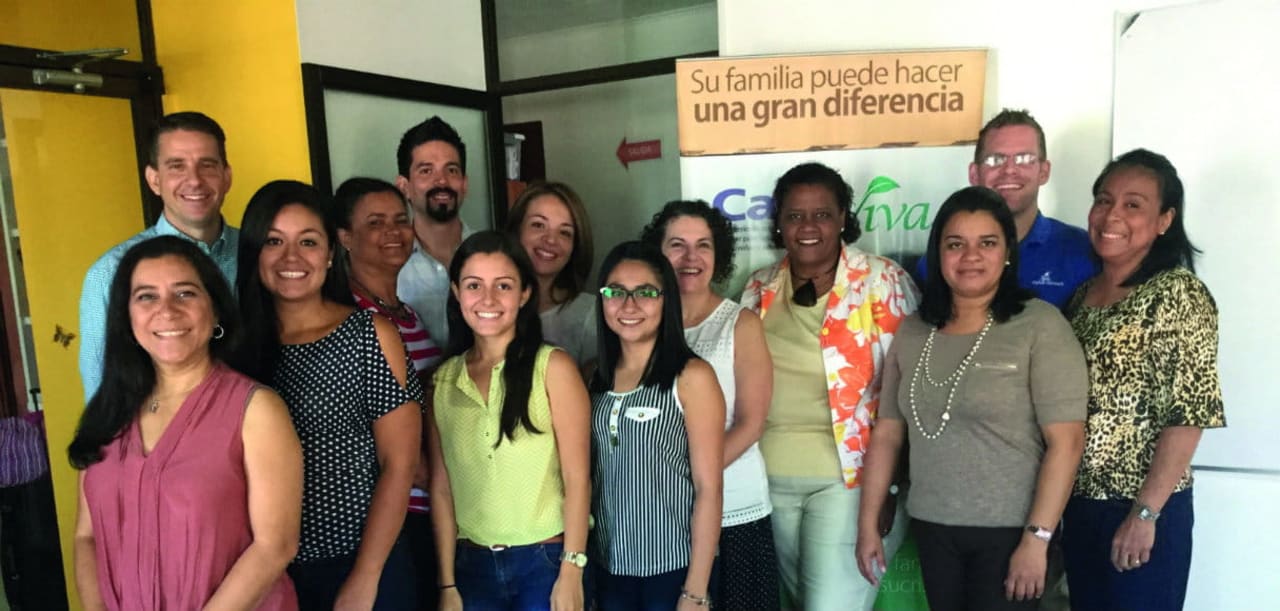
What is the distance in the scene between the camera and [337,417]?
1.72 m

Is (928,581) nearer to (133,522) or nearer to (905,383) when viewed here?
(905,383)

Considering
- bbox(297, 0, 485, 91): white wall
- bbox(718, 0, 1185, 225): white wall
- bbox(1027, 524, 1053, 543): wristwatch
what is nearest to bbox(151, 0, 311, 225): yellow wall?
bbox(297, 0, 485, 91): white wall

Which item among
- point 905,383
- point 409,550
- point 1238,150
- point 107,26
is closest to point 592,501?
point 409,550

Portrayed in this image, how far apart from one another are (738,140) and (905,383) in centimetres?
123

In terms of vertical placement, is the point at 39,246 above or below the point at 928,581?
above

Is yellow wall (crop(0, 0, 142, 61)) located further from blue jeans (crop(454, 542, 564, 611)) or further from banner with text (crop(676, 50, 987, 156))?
blue jeans (crop(454, 542, 564, 611))

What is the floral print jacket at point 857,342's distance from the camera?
234 centimetres

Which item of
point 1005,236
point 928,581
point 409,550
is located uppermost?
point 1005,236

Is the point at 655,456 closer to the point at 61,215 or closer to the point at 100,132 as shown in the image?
the point at 61,215

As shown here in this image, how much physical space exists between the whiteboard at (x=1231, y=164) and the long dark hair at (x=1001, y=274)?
1.05 metres

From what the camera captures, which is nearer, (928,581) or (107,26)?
(928,581)

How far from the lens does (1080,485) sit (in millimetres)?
2031

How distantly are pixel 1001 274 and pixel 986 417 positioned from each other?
1.19 feet

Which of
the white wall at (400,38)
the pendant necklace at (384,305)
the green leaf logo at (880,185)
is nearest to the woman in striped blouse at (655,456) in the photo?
the pendant necklace at (384,305)
